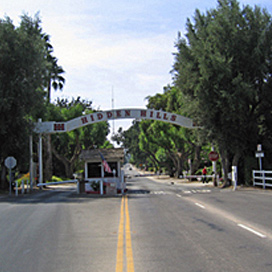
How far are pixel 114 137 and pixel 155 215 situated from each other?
114838 mm

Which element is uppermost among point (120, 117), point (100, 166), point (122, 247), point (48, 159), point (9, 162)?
point (120, 117)

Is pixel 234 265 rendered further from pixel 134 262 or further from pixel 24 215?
pixel 24 215

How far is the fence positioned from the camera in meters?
24.1

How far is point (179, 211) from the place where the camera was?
47.0ft

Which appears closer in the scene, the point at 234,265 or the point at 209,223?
the point at 234,265

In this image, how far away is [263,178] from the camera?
79.0ft

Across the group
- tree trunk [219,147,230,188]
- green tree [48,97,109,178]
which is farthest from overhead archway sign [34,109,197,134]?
green tree [48,97,109,178]

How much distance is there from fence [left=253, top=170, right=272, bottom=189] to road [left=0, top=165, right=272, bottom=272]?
10.3 m

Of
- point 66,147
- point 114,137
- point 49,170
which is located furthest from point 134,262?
point 114,137

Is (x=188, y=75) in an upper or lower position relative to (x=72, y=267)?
upper

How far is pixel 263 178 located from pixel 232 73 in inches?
284

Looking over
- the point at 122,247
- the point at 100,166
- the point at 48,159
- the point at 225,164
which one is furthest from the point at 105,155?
the point at 122,247

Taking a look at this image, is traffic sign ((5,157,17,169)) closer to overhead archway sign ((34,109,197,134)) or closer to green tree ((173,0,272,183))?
overhead archway sign ((34,109,197,134))

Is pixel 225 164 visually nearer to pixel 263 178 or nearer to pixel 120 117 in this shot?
pixel 263 178
